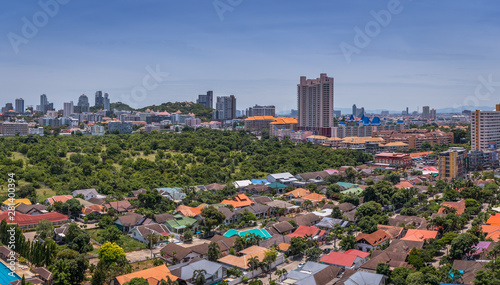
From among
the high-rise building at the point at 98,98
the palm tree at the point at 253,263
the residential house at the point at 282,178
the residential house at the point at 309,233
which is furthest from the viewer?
the high-rise building at the point at 98,98

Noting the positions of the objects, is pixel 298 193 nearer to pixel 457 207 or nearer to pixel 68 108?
pixel 457 207

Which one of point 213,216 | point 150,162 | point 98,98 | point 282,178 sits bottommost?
point 213,216

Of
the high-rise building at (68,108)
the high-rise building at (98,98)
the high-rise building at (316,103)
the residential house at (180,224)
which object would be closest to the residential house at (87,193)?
the residential house at (180,224)

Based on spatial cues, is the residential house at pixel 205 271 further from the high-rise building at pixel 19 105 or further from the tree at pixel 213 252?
the high-rise building at pixel 19 105

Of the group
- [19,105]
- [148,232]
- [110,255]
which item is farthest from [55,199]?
[19,105]

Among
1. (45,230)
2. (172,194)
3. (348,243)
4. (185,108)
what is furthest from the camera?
(185,108)

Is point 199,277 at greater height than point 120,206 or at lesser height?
lesser

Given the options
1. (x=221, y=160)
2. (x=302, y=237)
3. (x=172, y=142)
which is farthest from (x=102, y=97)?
(x=302, y=237)
